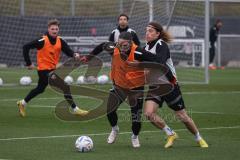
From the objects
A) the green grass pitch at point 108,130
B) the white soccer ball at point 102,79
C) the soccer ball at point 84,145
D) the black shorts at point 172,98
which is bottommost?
the white soccer ball at point 102,79

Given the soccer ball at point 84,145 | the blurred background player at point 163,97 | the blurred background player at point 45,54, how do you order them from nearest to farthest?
1. the soccer ball at point 84,145
2. the blurred background player at point 163,97
3. the blurred background player at point 45,54

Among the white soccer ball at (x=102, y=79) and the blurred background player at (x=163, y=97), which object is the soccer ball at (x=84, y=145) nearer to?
the blurred background player at (x=163, y=97)

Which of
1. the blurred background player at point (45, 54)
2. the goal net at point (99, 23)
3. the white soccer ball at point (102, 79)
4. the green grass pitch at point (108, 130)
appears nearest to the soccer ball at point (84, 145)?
the green grass pitch at point (108, 130)

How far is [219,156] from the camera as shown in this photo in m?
11.3

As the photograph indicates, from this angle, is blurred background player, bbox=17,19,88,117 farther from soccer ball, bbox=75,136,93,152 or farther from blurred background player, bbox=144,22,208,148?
soccer ball, bbox=75,136,93,152

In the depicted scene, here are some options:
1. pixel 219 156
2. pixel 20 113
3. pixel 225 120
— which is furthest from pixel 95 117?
pixel 219 156

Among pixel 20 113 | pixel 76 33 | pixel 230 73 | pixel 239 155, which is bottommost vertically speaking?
pixel 230 73

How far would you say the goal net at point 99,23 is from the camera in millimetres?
27859

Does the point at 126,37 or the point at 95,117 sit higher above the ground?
the point at 126,37

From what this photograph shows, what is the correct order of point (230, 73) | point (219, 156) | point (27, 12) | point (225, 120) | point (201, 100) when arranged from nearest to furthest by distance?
1. point (219, 156)
2. point (225, 120)
3. point (201, 100)
4. point (27, 12)
5. point (230, 73)

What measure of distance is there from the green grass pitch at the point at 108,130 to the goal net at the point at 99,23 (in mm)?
6060

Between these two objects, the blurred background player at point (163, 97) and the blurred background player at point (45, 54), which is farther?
the blurred background player at point (45, 54)

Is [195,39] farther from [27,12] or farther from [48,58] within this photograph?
[48,58]

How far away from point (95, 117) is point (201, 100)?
4539 mm
